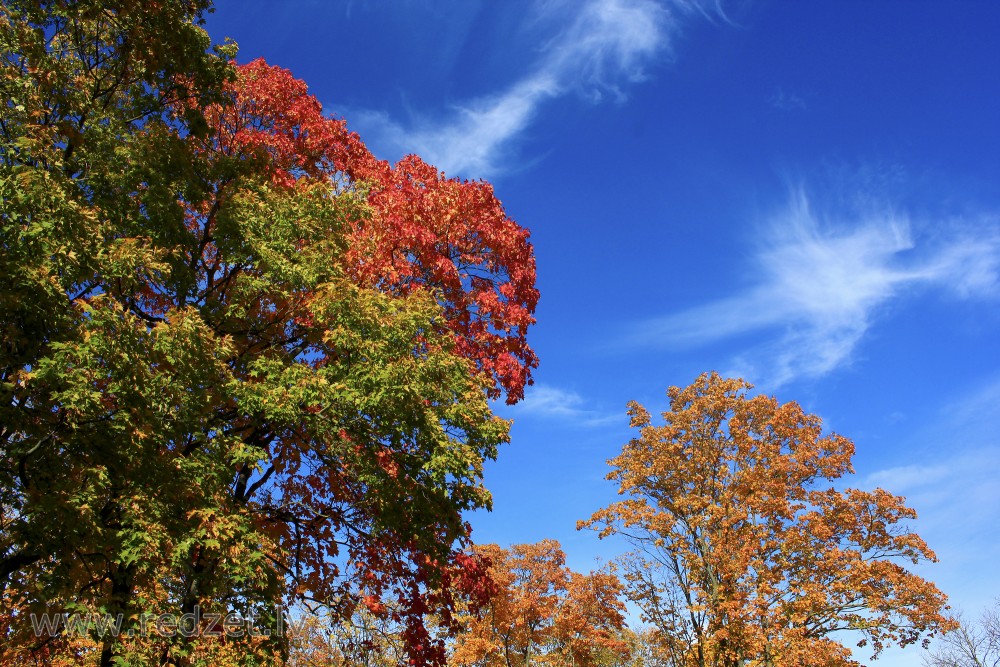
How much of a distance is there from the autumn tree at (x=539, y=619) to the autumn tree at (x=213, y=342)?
19044 mm

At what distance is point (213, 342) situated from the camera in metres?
8.08

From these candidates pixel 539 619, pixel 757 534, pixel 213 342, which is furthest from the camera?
pixel 539 619

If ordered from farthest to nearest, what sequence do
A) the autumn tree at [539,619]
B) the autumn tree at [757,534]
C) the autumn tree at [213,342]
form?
the autumn tree at [539,619] → the autumn tree at [757,534] → the autumn tree at [213,342]

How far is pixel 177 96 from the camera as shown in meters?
9.78

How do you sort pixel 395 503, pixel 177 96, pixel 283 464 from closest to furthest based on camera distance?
pixel 395 503 → pixel 177 96 → pixel 283 464

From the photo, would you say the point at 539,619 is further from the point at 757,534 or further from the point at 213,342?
the point at 213,342

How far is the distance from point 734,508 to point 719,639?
12.5ft

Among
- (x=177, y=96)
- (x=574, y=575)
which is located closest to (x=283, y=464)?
(x=177, y=96)

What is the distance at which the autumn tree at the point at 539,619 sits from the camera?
95.6ft

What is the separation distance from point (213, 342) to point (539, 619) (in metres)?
27.7

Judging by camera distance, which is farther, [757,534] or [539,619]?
[539,619]

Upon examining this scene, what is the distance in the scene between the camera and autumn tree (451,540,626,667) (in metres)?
29.1

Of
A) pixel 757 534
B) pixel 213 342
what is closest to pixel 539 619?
pixel 757 534

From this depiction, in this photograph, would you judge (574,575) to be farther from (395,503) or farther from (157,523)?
(157,523)
